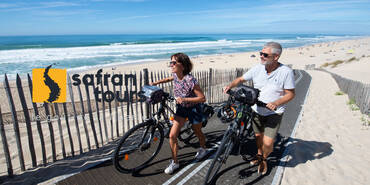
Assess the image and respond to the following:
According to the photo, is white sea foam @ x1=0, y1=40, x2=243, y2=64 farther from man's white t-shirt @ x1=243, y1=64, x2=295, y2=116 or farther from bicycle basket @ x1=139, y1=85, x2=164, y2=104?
man's white t-shirt @ x1=243, y1=64, x2=295, y2=116

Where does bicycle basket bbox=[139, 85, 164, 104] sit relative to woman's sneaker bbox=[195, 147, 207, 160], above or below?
above

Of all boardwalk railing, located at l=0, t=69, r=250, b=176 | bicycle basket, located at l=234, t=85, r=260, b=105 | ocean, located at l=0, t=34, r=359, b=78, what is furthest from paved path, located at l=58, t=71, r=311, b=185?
ocean, located at l=0, t=34, r=359, b=78

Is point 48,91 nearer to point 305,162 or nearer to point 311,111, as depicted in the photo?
→ point 305,162

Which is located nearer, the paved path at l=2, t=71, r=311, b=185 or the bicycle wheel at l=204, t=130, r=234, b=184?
the bicycle wheel at l=204, t=130, r=234, b=184

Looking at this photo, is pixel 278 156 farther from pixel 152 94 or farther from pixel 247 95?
pixel 152 94

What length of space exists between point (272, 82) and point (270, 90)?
4.7 inches

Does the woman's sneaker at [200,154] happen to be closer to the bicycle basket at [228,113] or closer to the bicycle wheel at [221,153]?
the bicycle wheel at [221,153]

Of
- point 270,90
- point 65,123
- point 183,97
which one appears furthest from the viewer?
point 65,123

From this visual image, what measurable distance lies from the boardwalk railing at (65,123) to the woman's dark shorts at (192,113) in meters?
1.52

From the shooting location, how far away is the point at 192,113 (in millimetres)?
3406

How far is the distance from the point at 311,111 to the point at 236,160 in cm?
509

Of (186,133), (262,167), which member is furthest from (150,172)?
(262,167)

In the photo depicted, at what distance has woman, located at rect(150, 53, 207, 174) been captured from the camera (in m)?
3.08

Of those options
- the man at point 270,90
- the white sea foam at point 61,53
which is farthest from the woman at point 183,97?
the white sea foam at point 61,53
